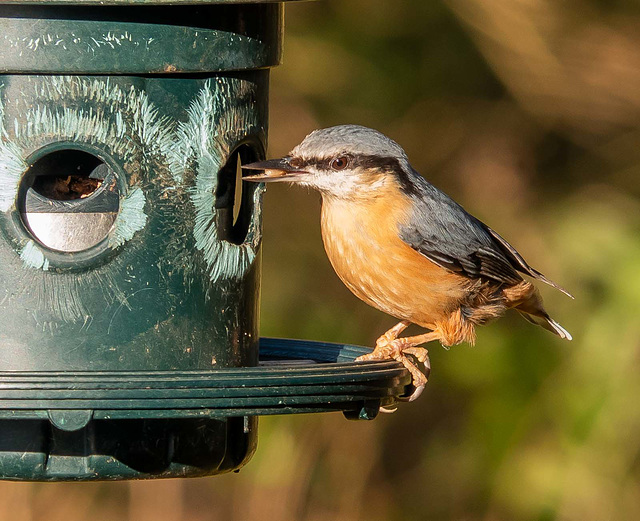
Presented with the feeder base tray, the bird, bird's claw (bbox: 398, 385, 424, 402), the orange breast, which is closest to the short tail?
the bird

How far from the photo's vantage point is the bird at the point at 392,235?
527cm

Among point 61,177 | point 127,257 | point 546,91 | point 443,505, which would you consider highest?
point 546,91

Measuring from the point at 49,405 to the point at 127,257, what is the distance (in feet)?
3.13

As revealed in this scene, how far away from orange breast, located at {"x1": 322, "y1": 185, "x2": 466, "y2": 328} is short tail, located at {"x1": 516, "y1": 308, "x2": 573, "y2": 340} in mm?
1299

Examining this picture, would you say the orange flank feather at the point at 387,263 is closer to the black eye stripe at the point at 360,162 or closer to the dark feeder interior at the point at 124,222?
the black eye stripe at the point at 360,162

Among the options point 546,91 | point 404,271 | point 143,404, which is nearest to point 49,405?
point 143,404

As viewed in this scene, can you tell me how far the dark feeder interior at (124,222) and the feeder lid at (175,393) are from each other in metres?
0.03

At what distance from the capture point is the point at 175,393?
11.5ft

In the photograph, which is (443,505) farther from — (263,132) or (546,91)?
(263,132)

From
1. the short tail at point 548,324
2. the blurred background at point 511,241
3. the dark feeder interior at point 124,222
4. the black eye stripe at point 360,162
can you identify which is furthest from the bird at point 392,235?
the blurred background at point 511,241

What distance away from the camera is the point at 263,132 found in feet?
16.2

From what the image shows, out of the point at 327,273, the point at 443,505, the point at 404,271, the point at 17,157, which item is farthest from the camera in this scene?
the point at 327,273

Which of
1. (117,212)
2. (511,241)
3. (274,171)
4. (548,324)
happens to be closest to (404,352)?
(274,171)

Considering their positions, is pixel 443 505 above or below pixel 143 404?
below
